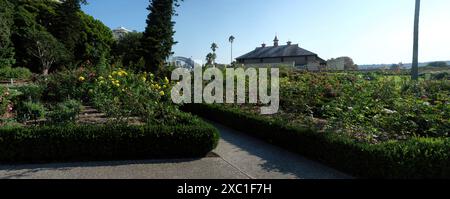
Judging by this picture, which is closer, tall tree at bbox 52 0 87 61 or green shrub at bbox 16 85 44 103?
green shrub at bbox 16 85 44 103

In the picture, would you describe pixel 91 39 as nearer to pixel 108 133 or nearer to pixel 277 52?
pixel 277 52

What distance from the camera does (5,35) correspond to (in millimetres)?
27375

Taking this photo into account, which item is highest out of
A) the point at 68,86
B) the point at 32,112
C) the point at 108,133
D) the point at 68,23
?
the point at 68,23

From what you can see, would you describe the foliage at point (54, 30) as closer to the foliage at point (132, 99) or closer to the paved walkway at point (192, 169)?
the foliage at point (132, 99)

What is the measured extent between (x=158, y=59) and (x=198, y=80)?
18854mm

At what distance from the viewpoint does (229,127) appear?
9062mm

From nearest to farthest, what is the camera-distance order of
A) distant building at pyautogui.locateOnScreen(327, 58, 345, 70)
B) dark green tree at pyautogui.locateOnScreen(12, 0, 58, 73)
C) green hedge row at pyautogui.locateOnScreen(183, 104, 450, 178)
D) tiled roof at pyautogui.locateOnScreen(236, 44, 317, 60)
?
green hedge row at pyautogui.locateOnScreen(183, 104, 450, 178) → distant building at pyautogui.locateOnScreen(327, 58, 345, 70) → dark green tree at pyautogui.locateOnScreen(12, 0, 58, 73) → tiled roof at pyautogui.locateOnScreen(236, 44, 317, 60)

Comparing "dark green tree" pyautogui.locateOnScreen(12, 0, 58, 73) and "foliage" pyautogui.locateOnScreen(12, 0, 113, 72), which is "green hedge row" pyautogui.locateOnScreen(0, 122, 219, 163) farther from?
"dark green tree" pyautogui.locateOnScreen(12, 0, 58, 73)

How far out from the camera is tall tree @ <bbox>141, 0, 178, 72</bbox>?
98.7ft

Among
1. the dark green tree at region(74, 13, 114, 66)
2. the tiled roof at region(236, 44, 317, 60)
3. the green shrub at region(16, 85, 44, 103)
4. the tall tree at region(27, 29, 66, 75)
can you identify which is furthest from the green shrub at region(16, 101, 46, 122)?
the tiled roof at region(236, 44, 317, 60)

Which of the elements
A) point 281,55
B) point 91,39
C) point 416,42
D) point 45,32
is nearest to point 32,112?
point 416,42

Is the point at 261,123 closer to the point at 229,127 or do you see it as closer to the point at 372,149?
the point at 229,127

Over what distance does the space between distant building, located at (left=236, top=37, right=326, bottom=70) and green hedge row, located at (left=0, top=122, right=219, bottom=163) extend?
157 feet

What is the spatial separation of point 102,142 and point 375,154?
410cm
